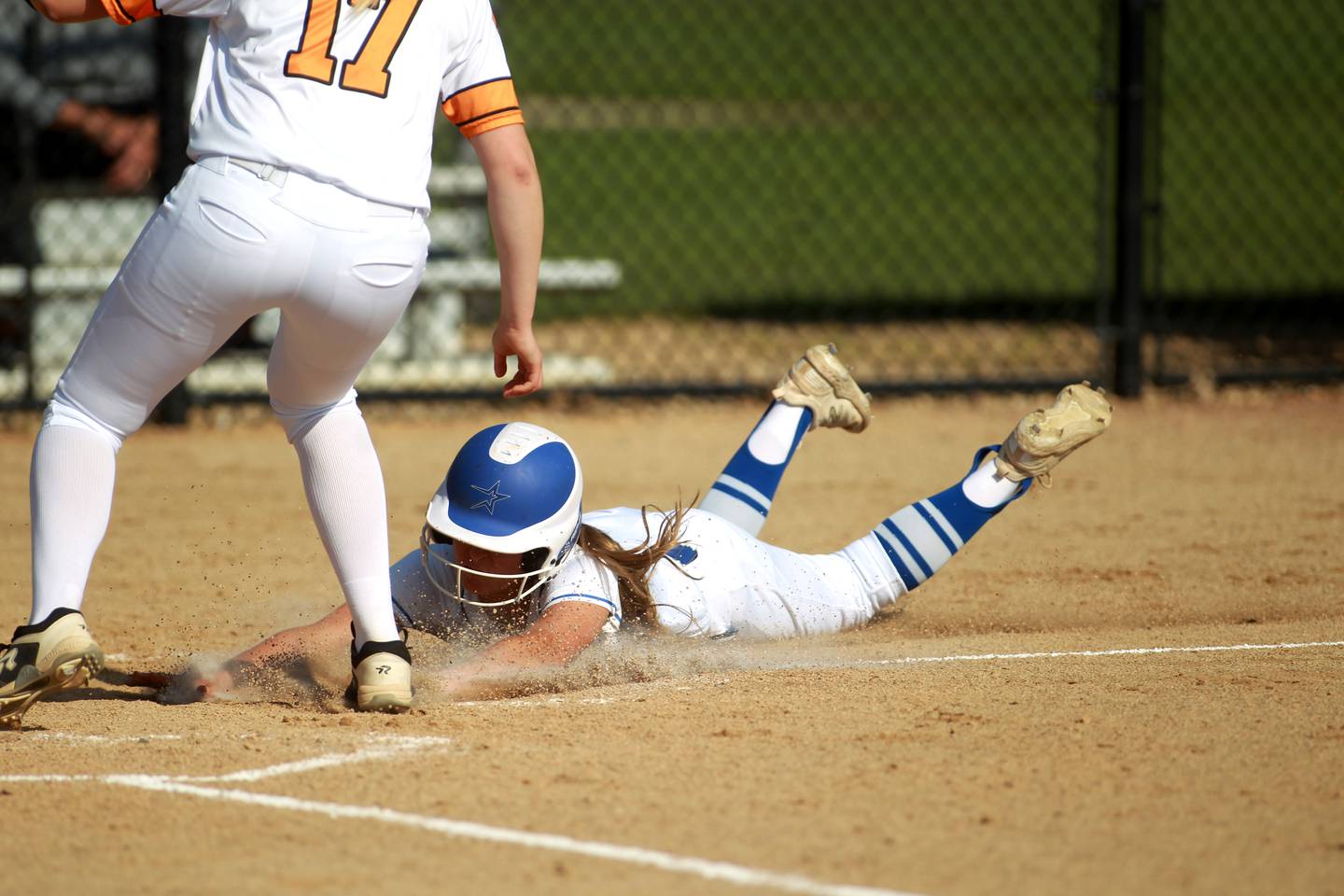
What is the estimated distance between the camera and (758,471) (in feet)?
14.8

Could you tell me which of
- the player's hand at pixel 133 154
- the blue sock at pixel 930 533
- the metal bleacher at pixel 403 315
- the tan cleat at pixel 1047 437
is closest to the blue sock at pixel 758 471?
the blue sock at pixel 930 533

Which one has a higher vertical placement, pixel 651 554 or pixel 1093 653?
pixel 651 554

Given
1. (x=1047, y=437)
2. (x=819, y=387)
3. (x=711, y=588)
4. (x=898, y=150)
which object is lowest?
(x=711, y=588)

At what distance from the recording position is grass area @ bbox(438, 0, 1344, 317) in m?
14.3

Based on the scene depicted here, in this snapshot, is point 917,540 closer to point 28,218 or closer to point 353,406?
point 353,406

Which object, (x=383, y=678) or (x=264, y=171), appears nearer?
(x=264, y=171)

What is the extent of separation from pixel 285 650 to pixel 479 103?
1.24 m

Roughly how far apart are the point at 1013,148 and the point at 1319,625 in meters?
18.0

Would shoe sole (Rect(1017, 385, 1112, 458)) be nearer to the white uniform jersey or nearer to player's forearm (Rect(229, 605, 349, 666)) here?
the white uniform jersey

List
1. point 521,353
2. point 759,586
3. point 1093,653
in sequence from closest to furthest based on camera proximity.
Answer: point 521,353, point 1093,653, point 759,586

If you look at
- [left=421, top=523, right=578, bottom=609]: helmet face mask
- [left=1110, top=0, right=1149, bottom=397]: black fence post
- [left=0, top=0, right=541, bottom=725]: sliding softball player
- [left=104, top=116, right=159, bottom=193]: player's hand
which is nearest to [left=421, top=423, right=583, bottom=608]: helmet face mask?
[left=421, top=523, right=578, bottom=609]: helmet face mask

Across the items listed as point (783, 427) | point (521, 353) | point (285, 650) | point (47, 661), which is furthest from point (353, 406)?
point (783, 427)

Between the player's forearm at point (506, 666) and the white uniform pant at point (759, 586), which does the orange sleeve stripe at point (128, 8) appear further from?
the white uniform pant at point (759, 586)

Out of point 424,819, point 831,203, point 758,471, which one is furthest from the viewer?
point 831,203
